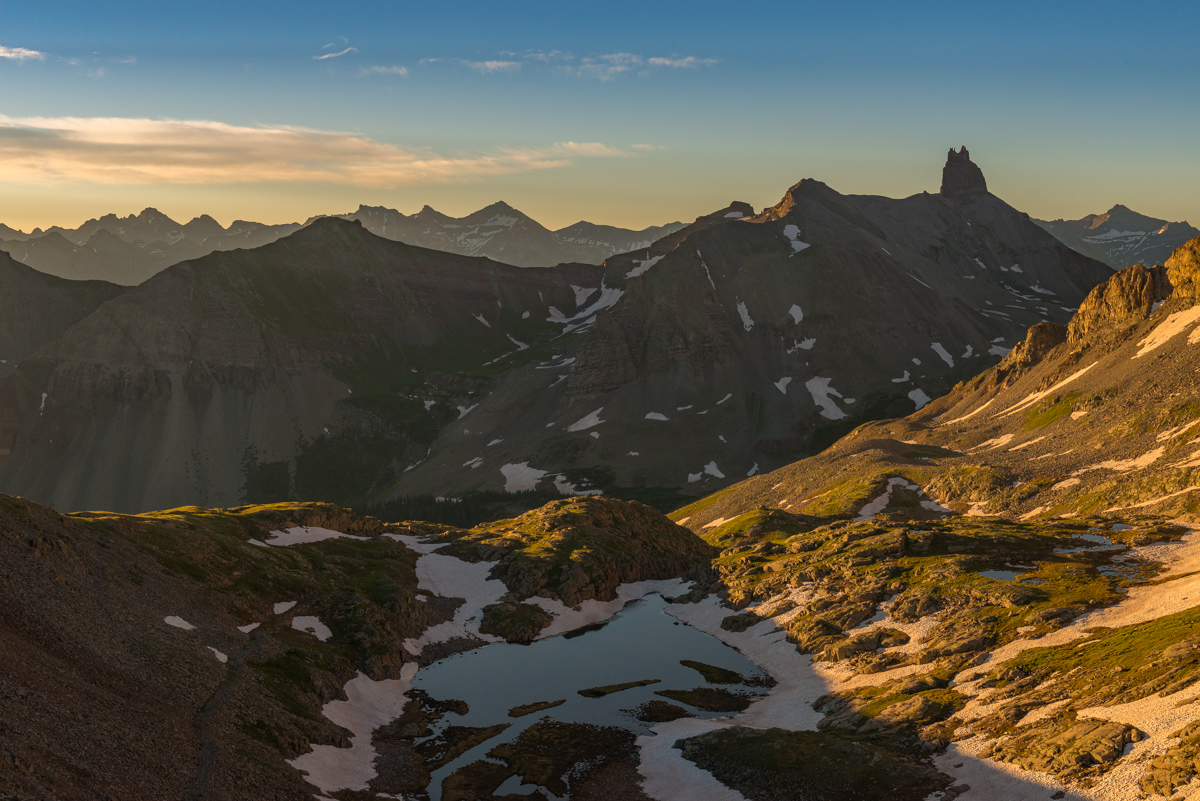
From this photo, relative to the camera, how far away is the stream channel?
84250 mm

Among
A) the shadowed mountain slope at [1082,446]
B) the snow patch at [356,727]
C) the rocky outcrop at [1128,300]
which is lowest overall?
the snow patch at [356,727]

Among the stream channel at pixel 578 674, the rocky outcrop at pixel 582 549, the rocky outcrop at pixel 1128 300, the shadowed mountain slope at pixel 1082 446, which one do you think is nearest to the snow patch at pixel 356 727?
the stream channel at pixel 578 674

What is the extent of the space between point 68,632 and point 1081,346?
201 meters

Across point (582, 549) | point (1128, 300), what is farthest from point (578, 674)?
point (1128, 300)

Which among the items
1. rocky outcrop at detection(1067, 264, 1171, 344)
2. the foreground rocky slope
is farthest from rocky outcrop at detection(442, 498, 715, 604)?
rocky outcrop at detection(1067, 264, 1171, 344)

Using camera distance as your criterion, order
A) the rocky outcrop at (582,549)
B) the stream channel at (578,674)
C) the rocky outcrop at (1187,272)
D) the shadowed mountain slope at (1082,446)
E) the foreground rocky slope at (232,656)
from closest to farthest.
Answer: the foreground rocky slope at (232,656) → the stream channel at (578,674) → the rocky outcrop at (582,549) → the shadowed mountain slope at (1082,446) → the rocky outcrop at (1187,272)

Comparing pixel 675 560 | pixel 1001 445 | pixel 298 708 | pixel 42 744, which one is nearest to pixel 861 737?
pixel 298 708

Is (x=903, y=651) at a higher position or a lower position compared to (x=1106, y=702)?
lower

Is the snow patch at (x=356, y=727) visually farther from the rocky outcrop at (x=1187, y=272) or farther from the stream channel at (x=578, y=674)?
the rocky outcrop at (x=1187, y=272)

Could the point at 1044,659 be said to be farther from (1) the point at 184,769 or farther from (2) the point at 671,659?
(1) the point at 184,769

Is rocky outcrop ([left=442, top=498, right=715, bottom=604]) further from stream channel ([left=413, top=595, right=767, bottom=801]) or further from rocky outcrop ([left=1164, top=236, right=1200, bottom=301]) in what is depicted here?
rocky outcrop ([left=1164, top=236, right=1200, bottom=301])

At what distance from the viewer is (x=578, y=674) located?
3858 inches

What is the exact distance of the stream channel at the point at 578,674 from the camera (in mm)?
84250

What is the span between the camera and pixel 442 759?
246 ft
